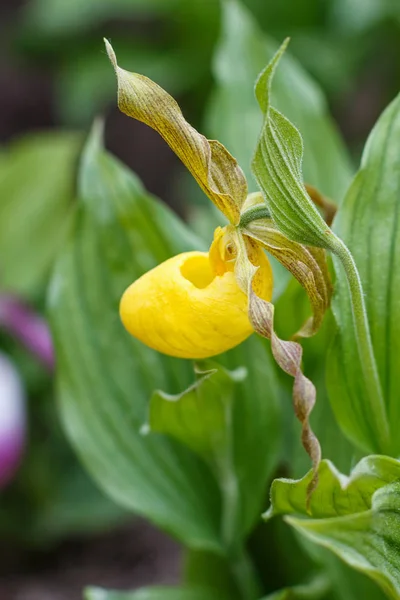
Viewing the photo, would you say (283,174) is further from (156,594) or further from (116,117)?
(116,117)

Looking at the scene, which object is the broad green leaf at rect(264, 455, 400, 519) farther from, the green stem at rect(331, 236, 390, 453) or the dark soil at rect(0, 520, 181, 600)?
the dark soil at rect(0, 520, 181, 600)

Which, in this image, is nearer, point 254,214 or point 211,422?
point 254,214

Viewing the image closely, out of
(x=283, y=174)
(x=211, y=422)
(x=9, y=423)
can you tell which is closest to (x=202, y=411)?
(x=211, y=422)

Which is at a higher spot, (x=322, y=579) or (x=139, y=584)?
(x=322, y=579)

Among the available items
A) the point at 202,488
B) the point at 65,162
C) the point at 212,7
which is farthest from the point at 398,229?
the point at 212,7

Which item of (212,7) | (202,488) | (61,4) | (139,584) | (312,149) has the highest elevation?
(61,4)

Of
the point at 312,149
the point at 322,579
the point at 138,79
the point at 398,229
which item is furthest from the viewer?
the point at 312,149

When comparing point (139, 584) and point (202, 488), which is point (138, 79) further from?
point (139, 584)
